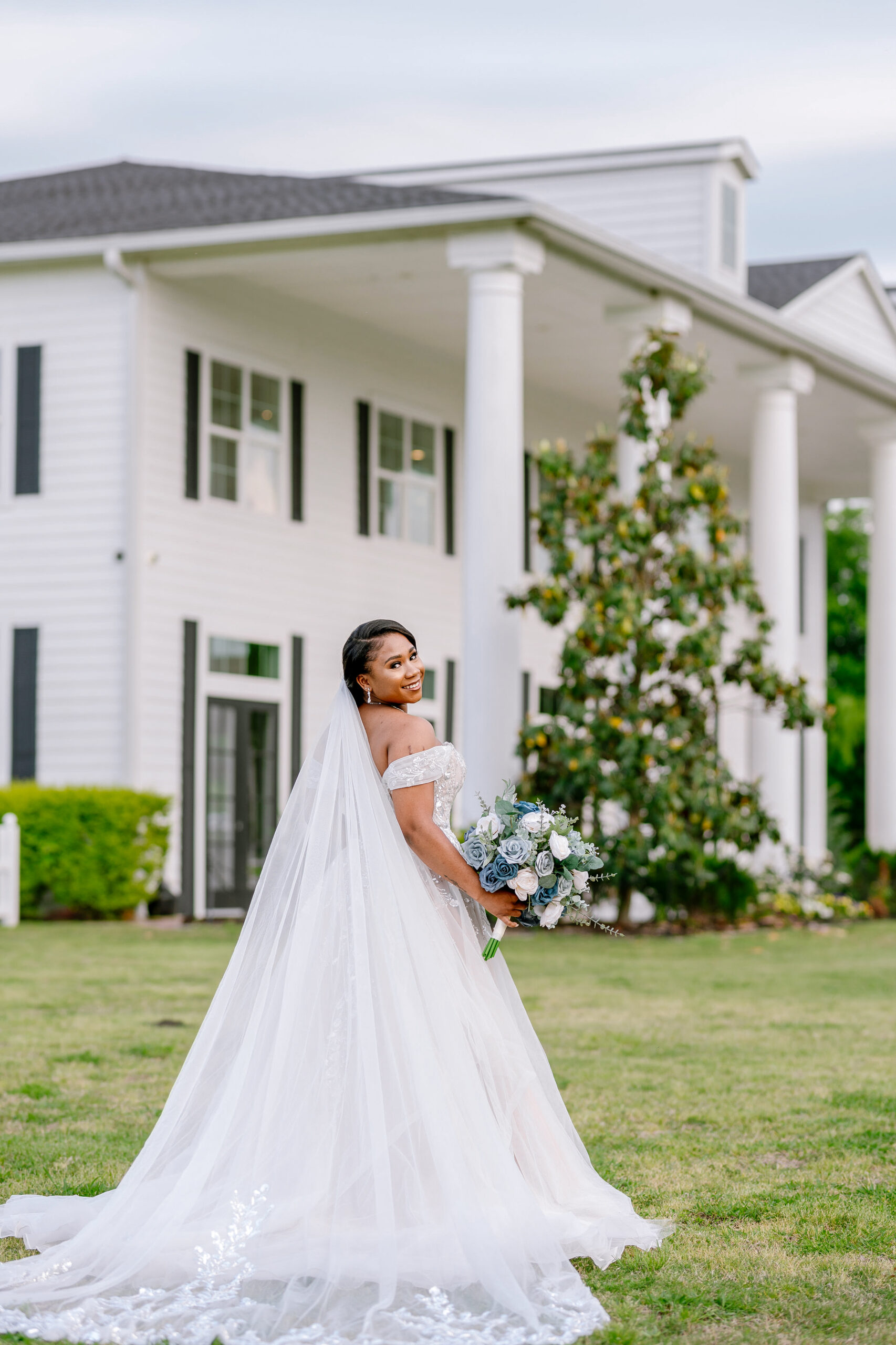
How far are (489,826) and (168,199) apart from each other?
1552 centimetres

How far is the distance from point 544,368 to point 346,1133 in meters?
18.2

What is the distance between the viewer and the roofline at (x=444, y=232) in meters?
15.5

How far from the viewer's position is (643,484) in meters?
15.9

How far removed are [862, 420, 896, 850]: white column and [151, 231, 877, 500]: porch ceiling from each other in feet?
2.12

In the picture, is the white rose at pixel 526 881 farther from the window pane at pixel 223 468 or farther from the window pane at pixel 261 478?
the window pane at pixel 261 478

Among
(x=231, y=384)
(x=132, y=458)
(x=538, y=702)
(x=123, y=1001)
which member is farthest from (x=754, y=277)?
(x=123, y=1001)

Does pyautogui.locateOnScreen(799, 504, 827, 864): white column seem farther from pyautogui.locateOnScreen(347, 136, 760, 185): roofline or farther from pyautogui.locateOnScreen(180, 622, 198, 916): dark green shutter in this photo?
pyautogui.locateOnScreen(180, 622, 198, 916): dark green shutter

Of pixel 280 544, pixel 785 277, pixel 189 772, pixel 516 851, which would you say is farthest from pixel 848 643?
pixel 516 851

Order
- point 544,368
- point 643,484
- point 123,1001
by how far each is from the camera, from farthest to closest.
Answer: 1. point 544,368
2. point 643,484
3. point 123,1001

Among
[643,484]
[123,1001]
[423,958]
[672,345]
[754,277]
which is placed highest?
[754,277]

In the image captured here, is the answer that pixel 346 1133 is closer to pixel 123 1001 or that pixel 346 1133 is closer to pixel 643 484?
pixel 123 1001

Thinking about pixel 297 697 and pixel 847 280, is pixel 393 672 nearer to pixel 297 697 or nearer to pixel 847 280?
pixel 297 697

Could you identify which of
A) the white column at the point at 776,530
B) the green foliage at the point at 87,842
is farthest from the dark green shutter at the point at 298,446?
the white column at the point at 776,530

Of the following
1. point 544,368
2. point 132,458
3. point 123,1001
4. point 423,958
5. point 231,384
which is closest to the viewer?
point 423,958
